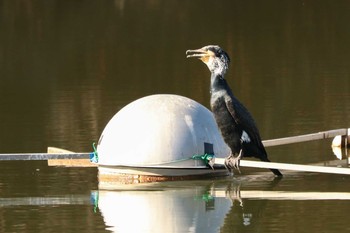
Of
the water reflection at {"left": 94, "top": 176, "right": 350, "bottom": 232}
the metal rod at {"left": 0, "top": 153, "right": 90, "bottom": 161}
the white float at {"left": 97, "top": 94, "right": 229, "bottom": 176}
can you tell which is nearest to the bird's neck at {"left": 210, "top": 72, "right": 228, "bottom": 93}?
the white float at {"left": 97, "top": 94, "right": 229, "bottom": 176}

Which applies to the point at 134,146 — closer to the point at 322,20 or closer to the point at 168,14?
the point at 322,20

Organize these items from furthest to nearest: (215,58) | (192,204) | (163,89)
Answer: (163,89) < (215,58) < (192,204)

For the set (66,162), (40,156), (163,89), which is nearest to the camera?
(40,156)

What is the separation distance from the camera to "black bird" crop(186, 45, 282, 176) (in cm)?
1577

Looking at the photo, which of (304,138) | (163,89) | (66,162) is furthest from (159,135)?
(163,89)

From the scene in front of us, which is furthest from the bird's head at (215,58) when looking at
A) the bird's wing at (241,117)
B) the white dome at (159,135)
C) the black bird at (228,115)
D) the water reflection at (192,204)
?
the water reflection at (192,204)

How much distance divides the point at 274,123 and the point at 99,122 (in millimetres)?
2687

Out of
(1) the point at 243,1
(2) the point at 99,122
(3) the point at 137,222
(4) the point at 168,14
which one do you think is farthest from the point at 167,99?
(1) the point at 243,1

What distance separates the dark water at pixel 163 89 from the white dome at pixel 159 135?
372mm

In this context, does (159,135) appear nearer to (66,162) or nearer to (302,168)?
(302,168)

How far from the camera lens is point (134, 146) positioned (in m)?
16.1

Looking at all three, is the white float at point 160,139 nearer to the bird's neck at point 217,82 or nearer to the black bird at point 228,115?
the black bird at point 228,115

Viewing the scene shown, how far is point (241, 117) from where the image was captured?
Answer: 1580cm

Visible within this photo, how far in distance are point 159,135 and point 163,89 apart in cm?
1124
